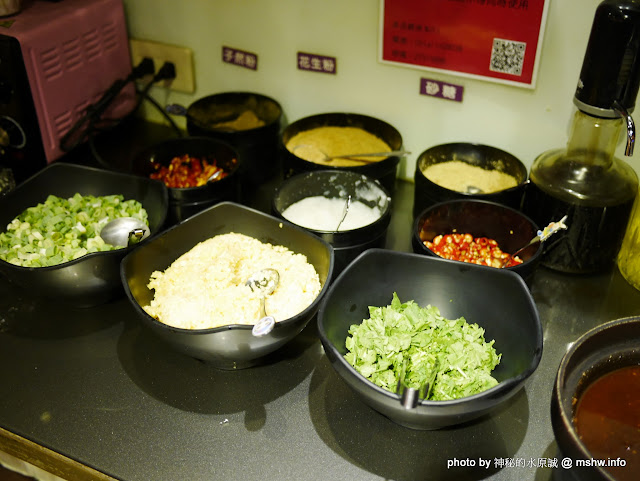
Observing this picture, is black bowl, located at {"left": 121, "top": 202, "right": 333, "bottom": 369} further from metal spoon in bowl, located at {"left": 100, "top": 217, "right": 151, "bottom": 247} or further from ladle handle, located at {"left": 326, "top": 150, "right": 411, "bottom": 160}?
ladle handle, located at {"left": 326, "top": 150, "right": 411, "bottom": 160}

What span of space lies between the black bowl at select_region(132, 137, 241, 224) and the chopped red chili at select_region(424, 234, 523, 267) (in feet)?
1.48

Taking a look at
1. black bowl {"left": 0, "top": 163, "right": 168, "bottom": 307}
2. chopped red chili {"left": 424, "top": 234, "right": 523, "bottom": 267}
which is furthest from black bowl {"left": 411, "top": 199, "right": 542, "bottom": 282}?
black bowl {"left": 0, "top": 163, "right": 168, "bottom": 307}

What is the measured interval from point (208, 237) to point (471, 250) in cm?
54

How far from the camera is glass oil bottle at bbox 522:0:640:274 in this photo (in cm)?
101

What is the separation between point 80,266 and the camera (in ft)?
3.51

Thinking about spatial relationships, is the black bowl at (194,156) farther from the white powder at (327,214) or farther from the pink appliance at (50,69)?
the pink appliance at (50,69)

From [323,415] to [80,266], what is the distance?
1.66 ft

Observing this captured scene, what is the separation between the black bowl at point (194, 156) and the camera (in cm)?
128

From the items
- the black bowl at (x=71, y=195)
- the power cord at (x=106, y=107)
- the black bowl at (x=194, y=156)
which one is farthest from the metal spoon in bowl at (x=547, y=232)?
the power cord at (x=106, y=107)

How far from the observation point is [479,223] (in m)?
1.25

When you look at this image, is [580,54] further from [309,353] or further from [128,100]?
[128,100]

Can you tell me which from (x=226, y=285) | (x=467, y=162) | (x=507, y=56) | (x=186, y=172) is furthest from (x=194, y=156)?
(x=507, y=56)

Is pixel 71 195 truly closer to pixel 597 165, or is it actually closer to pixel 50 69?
pixel 50 69

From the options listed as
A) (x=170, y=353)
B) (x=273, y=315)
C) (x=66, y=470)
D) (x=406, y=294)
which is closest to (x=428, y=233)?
(x=406, y=294)
